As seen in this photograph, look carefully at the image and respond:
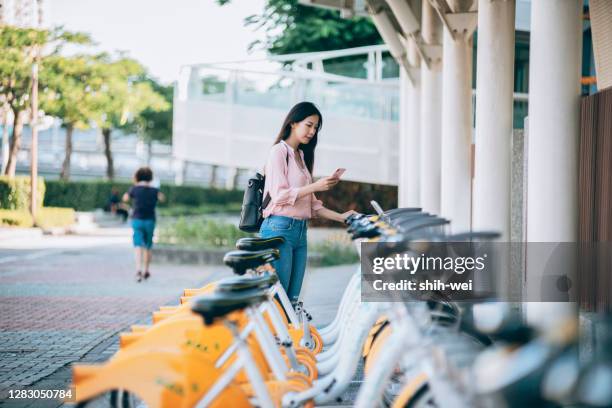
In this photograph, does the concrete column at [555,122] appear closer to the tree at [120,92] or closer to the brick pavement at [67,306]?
the brick pavement at [67,306]

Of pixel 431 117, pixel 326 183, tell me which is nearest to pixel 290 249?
pixel 326 183

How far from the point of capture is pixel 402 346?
297 centimetres

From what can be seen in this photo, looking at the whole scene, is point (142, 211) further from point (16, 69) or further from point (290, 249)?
point (16, 69)

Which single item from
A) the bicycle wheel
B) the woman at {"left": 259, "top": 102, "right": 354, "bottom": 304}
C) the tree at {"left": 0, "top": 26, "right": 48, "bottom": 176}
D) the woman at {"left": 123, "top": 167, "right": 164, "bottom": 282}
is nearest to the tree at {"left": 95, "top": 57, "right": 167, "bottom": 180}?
the tree at {"left": 0, "top": 26, "right": 48, "bottom": 176}

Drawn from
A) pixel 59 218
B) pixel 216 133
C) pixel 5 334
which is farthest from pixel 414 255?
pixel 59 218

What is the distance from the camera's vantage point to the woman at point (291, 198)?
17.4ft

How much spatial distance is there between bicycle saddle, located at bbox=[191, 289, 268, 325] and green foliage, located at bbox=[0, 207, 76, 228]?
77.0ft

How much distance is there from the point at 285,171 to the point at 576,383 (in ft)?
11.4

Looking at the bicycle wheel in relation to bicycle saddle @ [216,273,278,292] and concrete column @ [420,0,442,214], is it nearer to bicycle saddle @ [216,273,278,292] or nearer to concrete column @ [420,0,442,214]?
bicycle saddle @ [216,273,278,292]

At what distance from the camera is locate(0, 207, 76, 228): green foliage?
25.4 m

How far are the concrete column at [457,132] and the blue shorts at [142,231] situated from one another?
5074 millimetres

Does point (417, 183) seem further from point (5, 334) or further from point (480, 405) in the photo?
point (480, 405)

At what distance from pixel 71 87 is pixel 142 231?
20649mm

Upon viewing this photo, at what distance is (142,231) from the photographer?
12945 millimetres
